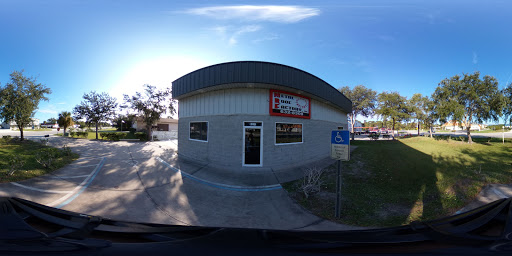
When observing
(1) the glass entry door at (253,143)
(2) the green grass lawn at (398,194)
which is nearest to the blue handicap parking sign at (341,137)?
(2) the green grass lawn at (398,194)

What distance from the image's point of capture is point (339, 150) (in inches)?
146

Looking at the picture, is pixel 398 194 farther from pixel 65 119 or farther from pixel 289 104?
pixel 65 119

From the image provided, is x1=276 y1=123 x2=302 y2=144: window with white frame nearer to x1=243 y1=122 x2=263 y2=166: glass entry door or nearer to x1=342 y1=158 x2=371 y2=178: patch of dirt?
x1=243 y1=122 x2=263 y2=166: glass entry door

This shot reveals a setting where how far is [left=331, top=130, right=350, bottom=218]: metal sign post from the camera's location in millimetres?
3512

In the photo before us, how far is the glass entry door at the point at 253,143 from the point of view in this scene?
7.23m

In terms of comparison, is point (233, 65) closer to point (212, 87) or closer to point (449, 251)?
point (212, 87)

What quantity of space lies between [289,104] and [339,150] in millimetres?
4479

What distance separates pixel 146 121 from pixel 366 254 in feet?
78.1

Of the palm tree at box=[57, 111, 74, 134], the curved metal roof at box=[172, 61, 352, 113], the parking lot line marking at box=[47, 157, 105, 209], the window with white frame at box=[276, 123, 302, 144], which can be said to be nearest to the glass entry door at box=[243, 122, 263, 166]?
the window with white frame at box=[276, 123, 302, 144]

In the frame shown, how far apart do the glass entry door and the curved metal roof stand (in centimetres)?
176

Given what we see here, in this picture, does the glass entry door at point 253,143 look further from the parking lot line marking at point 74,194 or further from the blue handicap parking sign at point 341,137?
the parking lot line marking at point 74,194

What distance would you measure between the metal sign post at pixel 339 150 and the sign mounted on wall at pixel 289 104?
376 centimetres

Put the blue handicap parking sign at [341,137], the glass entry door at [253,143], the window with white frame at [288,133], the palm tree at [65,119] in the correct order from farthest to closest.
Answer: the palm tree at [65,119] < the window with white frame at [288,133] < the glass entry door at [253,143] < the blue handicap parking sign at [341,137]

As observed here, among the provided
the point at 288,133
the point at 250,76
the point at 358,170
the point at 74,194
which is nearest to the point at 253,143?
the point at 288,133
